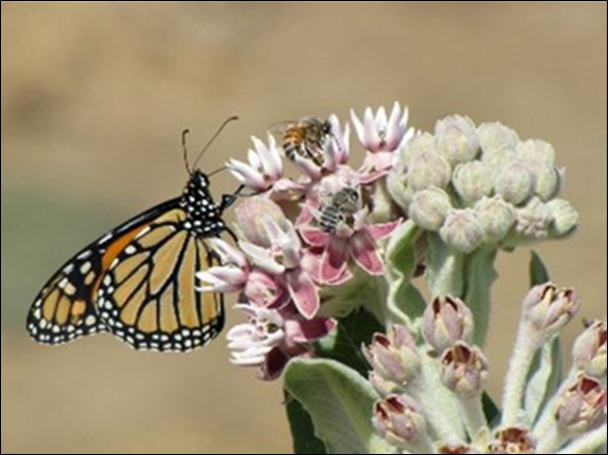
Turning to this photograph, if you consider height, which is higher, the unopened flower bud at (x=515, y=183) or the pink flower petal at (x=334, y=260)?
the unopened flower bud at (x=515, y=183)

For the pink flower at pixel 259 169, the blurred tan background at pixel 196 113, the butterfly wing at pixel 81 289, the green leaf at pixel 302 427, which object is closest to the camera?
the pink flower at pixel 259 169

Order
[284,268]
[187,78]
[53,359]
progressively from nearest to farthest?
[284,268]
[53,359]
[187,78]

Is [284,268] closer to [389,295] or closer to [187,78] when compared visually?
[389,295]

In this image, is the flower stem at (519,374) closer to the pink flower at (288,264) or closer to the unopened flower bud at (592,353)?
the unopened flower bud at (592,353)

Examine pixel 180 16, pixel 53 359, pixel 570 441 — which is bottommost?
pixel 570 441

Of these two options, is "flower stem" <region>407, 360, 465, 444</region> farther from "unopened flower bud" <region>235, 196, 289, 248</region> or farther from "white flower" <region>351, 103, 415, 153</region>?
"white flower" <region>351, 103, 415, 153</region>

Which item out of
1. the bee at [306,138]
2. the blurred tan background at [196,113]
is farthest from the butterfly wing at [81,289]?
the blurred tan background at [196,113]

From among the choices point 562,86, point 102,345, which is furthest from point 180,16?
point 102,345
